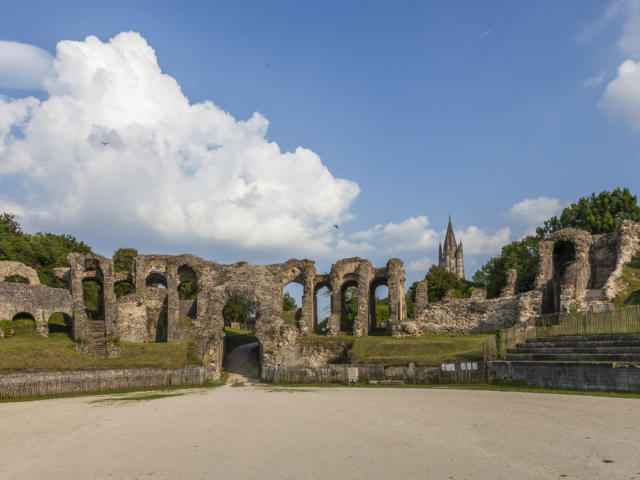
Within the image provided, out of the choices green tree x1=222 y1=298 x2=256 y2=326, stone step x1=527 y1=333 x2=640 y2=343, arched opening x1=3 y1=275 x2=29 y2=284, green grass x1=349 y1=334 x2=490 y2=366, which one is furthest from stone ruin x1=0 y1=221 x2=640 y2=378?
green tree x1=222 y1=298 x2=256 y2=326

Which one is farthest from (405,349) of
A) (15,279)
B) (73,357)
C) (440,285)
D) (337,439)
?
(440,285)

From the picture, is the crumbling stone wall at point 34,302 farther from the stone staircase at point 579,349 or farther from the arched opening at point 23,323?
the stone staircase at point 579,349

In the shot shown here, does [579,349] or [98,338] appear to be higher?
[579,349]

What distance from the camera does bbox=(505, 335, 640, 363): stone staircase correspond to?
17672 mm

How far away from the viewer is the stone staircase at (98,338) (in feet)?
97.2

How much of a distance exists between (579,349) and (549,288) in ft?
47.9

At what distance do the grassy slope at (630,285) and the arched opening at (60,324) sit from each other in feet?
125

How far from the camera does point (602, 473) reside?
7.39 metres

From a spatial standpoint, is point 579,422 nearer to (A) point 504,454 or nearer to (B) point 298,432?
(A) point 504,454

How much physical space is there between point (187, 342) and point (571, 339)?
2265cm

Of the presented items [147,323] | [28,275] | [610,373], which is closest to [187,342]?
[147,323]

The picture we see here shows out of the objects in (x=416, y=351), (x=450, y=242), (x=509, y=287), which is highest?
(x=450, y=242)

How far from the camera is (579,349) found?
19.2 meters

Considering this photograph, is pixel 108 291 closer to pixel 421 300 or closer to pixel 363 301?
pixel 363 301
